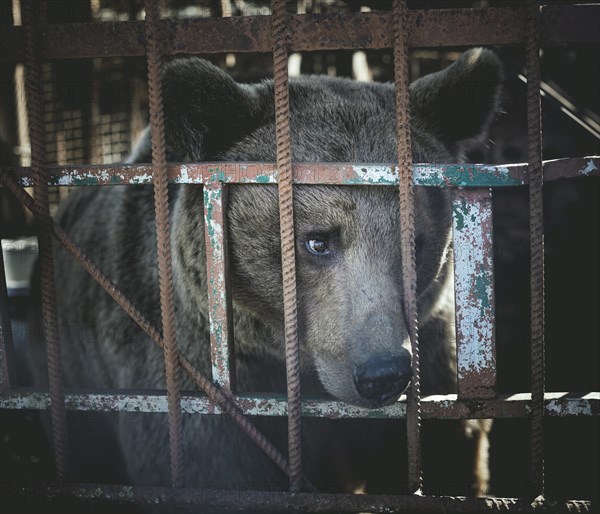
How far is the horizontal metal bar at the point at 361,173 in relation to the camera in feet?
5.58

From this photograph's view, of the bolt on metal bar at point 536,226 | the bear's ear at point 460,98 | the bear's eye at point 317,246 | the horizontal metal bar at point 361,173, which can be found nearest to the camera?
the bolt on metal bar at point 536,226

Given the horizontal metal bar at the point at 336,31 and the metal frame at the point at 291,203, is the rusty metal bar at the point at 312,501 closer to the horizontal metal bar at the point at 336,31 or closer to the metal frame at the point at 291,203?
the metal frame at the point at 291,203

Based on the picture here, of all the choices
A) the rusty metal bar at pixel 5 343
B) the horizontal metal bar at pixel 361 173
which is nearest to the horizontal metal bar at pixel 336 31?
the horizontal metal bar at pixel 361 173

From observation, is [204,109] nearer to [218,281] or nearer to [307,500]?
[218,281]

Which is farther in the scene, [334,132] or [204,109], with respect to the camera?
[334,132]

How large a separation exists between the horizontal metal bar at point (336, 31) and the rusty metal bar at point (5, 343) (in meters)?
0.78

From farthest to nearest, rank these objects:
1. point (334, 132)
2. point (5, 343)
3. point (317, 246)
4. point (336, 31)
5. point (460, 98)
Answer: point (460, 98) < point (334, 132) < point (317, 246) < point (5, 343) < point (336, 31)

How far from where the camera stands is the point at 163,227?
1.75m

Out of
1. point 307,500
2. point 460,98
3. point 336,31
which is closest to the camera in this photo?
point 336,31

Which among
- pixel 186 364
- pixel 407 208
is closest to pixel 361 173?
pixel 407 208

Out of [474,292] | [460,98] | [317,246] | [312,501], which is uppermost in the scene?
[460,98]

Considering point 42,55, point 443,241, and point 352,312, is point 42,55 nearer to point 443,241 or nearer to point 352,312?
point 352,312

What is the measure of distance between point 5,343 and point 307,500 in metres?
1.08

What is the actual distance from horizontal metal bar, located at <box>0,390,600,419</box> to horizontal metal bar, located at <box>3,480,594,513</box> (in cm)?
24
